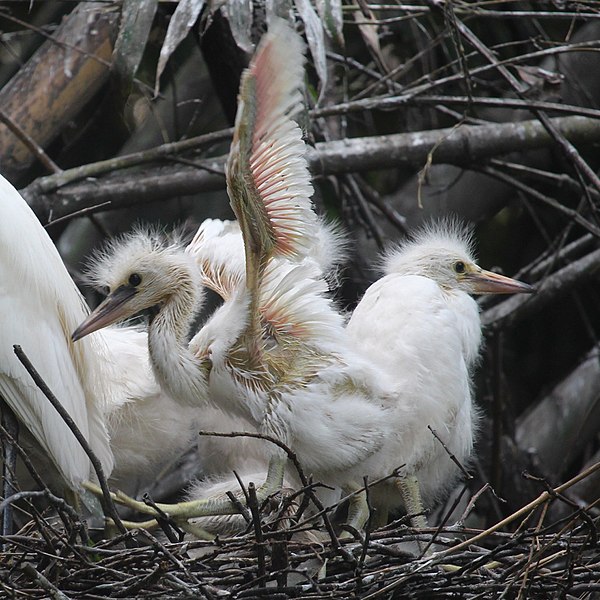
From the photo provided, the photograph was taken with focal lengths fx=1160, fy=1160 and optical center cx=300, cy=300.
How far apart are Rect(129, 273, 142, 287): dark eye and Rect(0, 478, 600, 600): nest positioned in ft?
2.03

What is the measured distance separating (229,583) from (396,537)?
366 mm

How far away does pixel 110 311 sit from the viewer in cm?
268

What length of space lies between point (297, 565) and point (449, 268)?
3.38 feet

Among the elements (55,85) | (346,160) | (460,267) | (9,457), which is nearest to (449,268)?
(460,267)

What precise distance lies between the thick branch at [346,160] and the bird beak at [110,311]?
776 millimetres

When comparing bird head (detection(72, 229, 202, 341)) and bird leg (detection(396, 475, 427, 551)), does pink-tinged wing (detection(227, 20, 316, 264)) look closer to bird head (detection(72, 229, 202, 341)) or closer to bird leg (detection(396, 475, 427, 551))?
bird head (detection(72, 229, 202, 341))

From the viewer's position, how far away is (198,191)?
11.8 ft

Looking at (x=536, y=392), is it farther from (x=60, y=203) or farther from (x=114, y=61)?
(x=114, y=61)

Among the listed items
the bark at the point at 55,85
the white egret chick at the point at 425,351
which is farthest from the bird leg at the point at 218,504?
the bark at the point at 55,85

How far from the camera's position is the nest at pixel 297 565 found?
6.93 ft

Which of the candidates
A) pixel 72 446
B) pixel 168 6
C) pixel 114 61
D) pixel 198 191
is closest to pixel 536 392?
pixel 198 191

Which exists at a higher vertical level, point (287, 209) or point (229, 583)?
point (287, 209)

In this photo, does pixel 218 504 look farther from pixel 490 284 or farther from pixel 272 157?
pixel 490 284

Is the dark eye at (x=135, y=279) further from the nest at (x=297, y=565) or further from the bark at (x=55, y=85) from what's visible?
the bark at (x=55, y=85)
